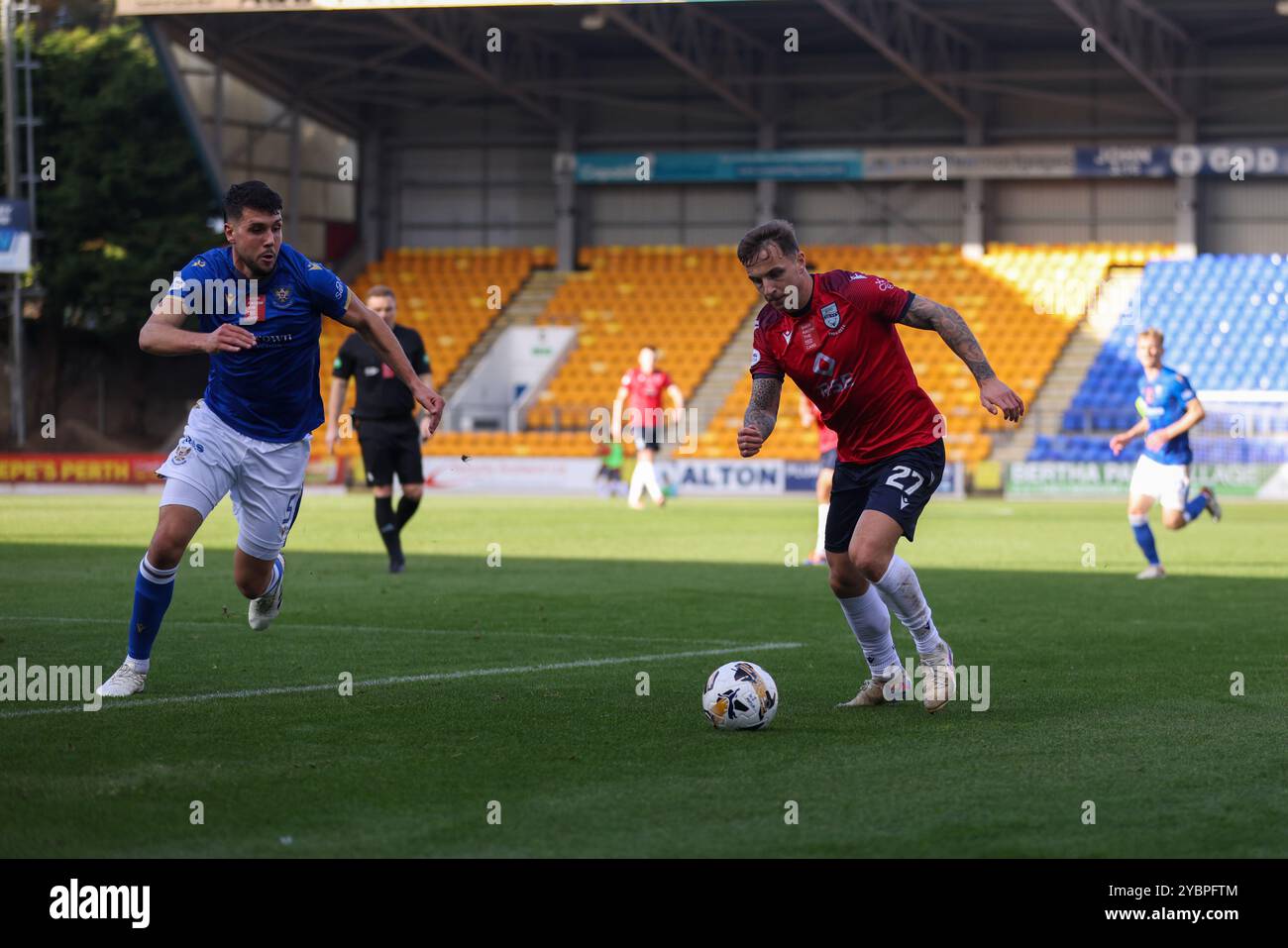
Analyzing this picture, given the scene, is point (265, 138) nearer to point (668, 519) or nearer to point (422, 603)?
point (668, 519)

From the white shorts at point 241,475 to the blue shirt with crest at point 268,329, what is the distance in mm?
71

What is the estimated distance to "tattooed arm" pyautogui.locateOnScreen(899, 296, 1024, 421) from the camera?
7.43 meters

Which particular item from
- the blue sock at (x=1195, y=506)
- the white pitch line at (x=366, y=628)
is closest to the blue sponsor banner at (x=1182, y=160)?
the blue sock at (x=1195, y=506)

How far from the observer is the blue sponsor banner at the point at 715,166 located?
42.1 meters

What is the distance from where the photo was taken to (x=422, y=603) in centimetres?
1283

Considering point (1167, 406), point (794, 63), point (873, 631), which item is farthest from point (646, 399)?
point (794, 63)

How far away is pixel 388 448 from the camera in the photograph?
15328 mm

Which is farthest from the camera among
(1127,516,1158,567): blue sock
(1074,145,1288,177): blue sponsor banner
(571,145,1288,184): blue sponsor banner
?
(571,145,1288,184): blue sponsor banner

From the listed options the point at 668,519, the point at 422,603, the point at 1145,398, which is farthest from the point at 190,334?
the point at 668,519

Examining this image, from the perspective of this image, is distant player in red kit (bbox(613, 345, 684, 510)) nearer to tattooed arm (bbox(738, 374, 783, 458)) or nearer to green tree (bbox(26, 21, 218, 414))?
tattooed arm (bbox(738, 374, 783, 458))

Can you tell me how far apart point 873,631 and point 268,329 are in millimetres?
3004

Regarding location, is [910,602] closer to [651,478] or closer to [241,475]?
[241,475]

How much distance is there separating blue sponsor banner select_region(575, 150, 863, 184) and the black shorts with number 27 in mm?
34765

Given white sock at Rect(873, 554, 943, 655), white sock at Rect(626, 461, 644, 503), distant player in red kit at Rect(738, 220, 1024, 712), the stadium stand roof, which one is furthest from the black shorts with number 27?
the stadium stand roof
